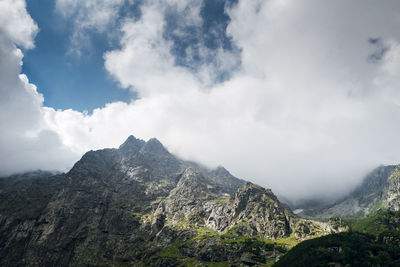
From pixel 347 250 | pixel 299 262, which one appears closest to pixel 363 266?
pixel 347 250

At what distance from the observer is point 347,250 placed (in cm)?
19925

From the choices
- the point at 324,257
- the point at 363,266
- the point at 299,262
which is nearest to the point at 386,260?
the point at 363,266

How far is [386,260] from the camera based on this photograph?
188 m

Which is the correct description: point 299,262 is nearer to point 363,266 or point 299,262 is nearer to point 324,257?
point 324,257

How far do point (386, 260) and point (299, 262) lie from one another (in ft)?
215

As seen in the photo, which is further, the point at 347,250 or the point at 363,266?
the point at 347,250

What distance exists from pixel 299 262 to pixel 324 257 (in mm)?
20500

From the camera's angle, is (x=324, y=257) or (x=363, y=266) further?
(x=324, y=257)

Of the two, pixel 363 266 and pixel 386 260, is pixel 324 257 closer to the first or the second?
pixel 363 266

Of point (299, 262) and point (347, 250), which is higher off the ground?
point (347, 250)

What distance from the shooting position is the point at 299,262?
652 ft

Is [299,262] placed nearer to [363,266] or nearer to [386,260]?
[363,266]

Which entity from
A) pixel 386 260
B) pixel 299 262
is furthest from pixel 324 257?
pixel 386 260

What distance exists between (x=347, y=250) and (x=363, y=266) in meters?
17.7
